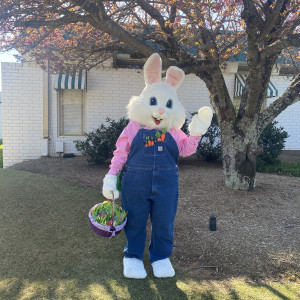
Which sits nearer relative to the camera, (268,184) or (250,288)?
(250,288)

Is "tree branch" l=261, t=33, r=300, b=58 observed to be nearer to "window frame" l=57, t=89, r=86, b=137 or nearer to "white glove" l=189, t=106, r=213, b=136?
"white glove" l=189, t=106, r=213, b=136

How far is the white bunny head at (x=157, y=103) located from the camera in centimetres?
270

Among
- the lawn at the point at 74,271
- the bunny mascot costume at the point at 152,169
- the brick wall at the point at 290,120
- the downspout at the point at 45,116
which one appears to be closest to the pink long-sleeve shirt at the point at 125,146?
the bunny mascot costume at the point at 152,169

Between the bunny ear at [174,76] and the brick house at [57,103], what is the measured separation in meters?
6.09

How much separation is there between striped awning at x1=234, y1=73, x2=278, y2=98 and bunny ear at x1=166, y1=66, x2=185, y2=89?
654 centimetres

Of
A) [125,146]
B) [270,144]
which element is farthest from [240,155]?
[270,144]

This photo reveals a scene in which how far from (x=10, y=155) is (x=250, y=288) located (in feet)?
26.8

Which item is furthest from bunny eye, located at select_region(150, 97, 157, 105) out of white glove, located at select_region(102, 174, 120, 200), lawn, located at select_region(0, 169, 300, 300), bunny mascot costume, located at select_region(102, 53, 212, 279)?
lawn, located at select_region(0, 169, 300, 300)

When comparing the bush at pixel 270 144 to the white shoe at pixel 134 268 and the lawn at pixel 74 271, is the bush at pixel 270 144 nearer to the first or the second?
the lawn at pixel 74 271

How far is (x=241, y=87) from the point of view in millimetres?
9109

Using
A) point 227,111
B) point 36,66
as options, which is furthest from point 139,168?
point 36,66

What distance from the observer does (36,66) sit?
8.81 m

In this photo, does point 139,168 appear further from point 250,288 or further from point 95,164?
point 95,164

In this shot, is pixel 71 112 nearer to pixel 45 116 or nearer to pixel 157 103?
pixel 45 116
